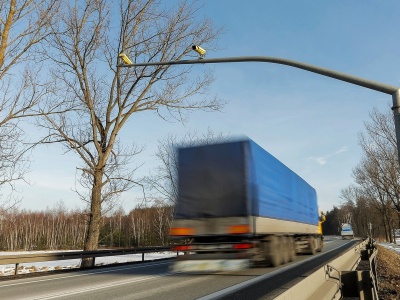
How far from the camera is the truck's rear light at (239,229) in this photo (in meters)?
9.79

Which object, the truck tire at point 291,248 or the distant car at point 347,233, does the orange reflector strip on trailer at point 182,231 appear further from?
the distant car at point 347,233

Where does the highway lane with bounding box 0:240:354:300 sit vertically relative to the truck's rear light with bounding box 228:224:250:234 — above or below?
below

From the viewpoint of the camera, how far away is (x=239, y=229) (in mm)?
9844

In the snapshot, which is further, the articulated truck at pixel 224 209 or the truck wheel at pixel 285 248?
the truck wheel at pixel 285 248

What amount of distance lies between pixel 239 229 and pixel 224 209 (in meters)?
0.73

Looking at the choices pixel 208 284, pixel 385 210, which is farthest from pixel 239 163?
→ pixel 385 210

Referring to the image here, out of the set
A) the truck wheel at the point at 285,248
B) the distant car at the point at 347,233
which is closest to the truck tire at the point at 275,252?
the truck wheel at the point at 285,248

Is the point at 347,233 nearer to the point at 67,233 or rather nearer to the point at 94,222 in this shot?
the point at 94,222

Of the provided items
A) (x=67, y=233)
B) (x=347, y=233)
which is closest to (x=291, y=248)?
(x=347, y=233)

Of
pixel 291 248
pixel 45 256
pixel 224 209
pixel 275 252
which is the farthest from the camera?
pixel 291 248

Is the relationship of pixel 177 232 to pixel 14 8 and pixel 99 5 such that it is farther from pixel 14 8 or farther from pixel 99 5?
pixel 99 5

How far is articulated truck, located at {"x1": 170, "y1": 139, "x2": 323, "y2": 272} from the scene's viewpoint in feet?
32.6

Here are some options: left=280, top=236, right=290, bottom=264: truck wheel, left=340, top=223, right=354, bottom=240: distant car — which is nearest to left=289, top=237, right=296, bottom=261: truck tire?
left=280, top=236, right=290, bottom=264: truck wheel

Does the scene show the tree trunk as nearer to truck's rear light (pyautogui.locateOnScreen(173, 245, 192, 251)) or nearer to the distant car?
truck's rear light (pyautogui.locateOnScreen(173, 245, 192, 251))
